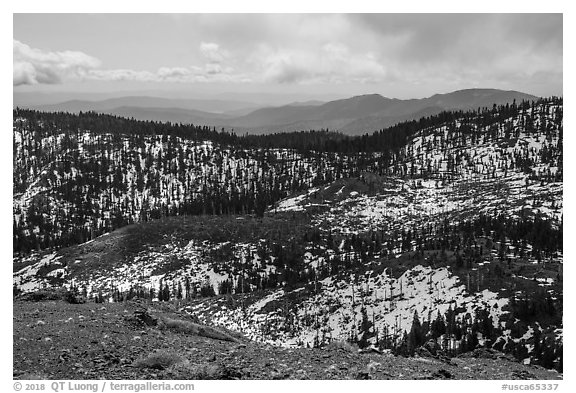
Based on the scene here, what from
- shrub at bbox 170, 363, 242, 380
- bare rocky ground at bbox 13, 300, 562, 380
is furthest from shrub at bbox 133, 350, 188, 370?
shrub at bbox 170, 363, 242, 380

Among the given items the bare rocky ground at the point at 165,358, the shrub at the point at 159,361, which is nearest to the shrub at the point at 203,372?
the bare rocky ground at the point at 165,358

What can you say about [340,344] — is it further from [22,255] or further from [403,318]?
[22,255]

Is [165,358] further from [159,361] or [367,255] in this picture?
[367,255]

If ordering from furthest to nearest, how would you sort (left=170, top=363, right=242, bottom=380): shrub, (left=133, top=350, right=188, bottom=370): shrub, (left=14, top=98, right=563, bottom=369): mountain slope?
(left=14, top=98, right=563, bottom=369): mountain slope < (left=133, top=350, right=188, bottom=370): shrub < (left=170, top=363, right=242, bottom=380): shrub

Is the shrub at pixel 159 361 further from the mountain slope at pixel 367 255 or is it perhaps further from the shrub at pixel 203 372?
the mountain slope at pixel 367 255

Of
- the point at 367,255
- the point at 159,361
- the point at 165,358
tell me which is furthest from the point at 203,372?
the point at 367,255

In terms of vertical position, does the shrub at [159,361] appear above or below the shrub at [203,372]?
above

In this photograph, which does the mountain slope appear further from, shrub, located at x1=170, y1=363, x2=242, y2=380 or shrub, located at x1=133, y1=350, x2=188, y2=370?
shrub, located at x1=133, y1=350, x2=188, y2=370
